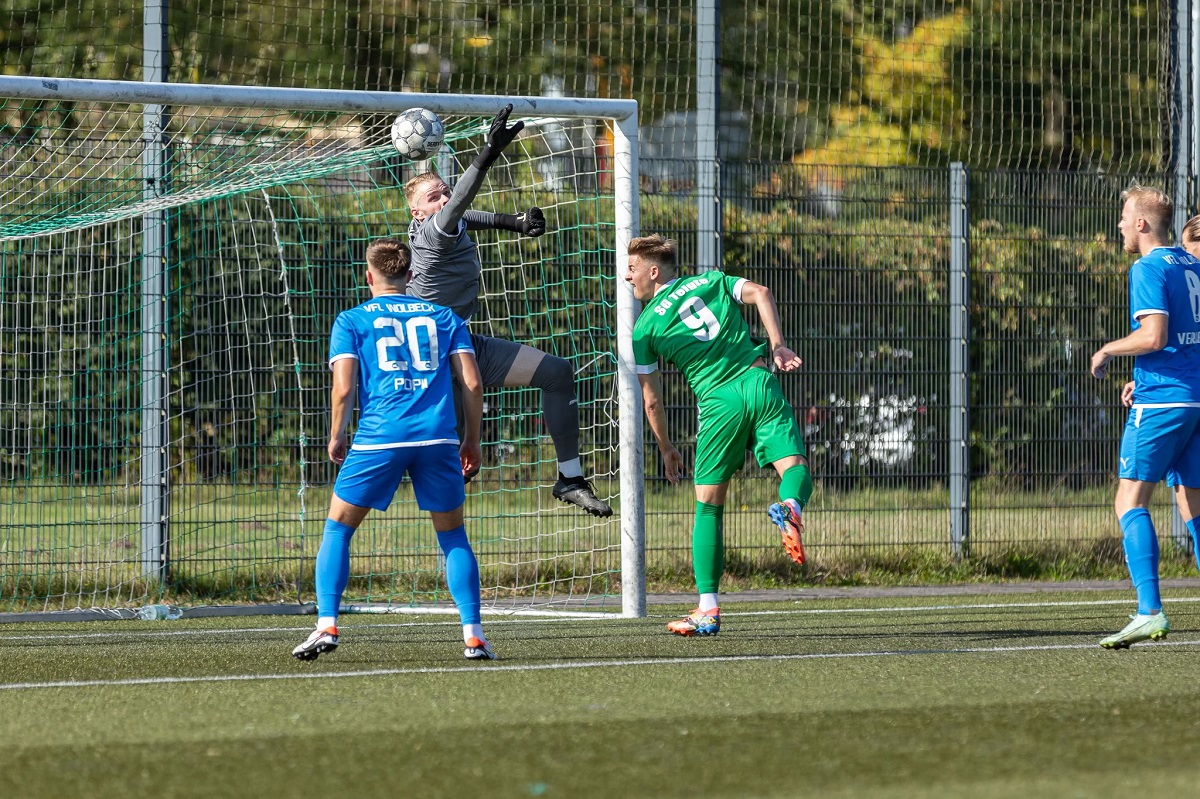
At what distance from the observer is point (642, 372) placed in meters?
7.82

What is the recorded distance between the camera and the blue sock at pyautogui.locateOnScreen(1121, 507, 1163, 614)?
6.77 meters

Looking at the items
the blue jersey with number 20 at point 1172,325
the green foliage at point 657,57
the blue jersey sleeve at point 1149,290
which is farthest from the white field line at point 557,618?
the green foliage at point 657,57

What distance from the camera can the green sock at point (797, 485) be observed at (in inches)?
292

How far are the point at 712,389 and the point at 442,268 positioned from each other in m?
1.46

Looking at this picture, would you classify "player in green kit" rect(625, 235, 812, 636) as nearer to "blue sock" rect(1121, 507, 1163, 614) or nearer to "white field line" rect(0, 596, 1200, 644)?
"white field line" rect(0, 596, 1200, 644)

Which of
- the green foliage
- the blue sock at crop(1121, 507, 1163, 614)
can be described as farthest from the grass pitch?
the green foliage

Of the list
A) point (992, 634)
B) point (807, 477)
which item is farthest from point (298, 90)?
point (992, 634)

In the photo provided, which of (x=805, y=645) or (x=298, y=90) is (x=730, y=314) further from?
(x=298, y=90)

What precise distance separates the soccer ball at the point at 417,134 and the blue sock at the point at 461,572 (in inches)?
89.2

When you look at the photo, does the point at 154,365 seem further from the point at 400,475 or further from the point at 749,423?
the point at 749,423

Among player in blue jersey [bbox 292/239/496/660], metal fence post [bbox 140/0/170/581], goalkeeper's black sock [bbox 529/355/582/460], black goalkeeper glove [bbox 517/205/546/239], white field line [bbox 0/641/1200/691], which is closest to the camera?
white field line [bbox 0/641/1200/691]

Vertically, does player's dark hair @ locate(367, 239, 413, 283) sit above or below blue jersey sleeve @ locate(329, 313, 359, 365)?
above

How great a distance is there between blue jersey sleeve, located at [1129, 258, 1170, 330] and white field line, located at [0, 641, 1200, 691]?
1.49m

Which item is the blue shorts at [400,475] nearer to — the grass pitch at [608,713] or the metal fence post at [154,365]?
the grass pitch at [608,713]
